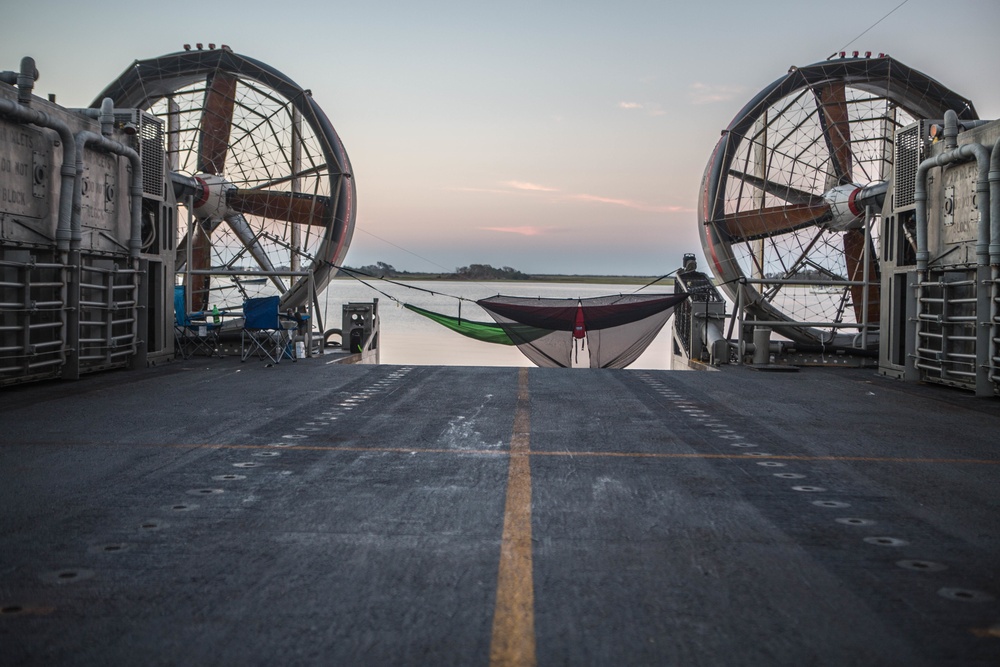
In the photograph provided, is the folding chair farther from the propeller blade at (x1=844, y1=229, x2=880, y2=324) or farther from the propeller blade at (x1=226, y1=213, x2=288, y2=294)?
the propeller blade at (x1=844, y1=229, x2=880, y2=324)

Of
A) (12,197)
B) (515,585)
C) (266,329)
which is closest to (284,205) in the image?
(266,329)

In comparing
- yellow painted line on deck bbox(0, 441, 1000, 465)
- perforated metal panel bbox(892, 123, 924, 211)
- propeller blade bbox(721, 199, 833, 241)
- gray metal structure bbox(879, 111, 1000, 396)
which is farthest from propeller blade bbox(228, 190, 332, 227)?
yellow painted line on deck bbox(0, 441, 1000, 465)

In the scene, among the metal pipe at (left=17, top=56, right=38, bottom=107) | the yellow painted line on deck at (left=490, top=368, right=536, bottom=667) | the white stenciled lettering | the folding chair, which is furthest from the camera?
the folding chair

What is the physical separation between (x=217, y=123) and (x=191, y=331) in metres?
4.46

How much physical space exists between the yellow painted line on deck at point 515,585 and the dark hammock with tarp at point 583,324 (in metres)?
10.5

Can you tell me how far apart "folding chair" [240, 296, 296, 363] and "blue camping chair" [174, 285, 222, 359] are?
75 cm

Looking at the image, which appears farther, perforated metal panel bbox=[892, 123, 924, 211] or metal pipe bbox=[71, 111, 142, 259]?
perforated metal panel bbox=[892, 123, 924, 211]

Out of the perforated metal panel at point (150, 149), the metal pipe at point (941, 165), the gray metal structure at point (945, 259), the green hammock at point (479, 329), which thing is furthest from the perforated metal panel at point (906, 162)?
the perforated metal panel at point (150, 149)

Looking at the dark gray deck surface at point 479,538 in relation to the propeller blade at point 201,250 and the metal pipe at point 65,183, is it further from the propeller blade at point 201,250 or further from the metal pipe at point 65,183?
the propeller blade at point 201,250

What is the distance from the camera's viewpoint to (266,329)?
1292 centimetres

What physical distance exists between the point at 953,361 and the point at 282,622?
390 inches

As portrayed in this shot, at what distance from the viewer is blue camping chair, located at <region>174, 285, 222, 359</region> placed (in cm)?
1384

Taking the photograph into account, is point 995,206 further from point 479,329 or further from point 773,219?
point 479,329

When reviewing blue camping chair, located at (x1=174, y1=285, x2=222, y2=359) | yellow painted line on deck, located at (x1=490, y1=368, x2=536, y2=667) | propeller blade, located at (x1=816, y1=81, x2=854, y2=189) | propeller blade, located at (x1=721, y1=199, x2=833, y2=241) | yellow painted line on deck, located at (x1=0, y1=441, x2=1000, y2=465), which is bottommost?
yellow painted line on deck, located at (x1=490, y1=368, x2=536, y2=667)
